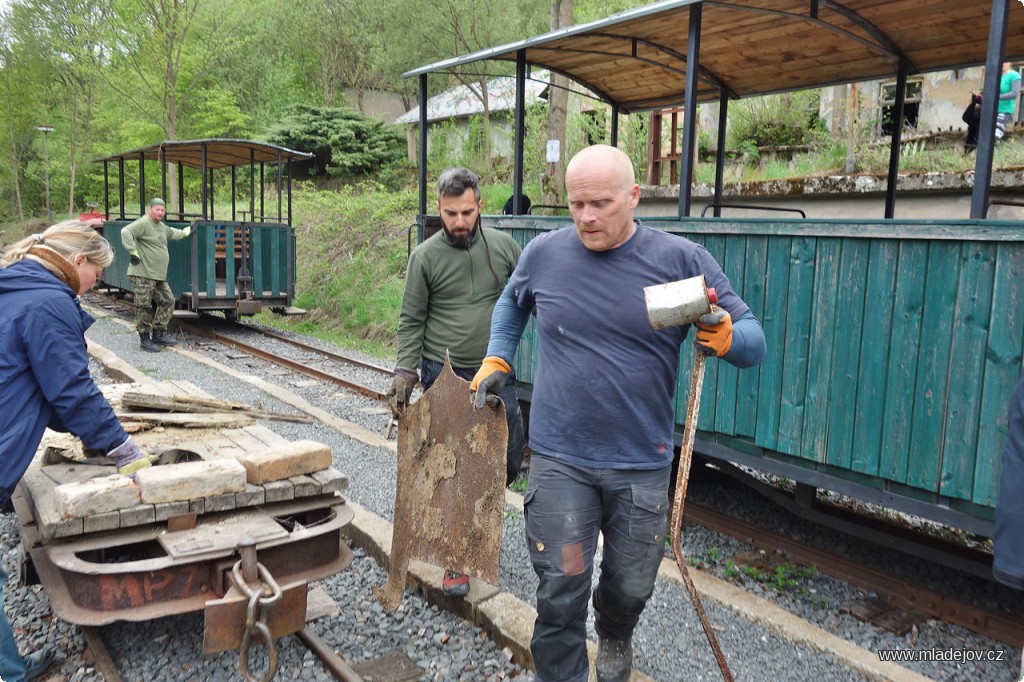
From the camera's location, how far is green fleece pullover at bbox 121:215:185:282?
11.6 m

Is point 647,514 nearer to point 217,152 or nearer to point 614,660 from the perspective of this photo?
point 614,660

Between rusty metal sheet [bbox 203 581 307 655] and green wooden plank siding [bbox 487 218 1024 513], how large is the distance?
2.83 metres

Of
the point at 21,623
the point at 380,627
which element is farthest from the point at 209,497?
the point at 21,623

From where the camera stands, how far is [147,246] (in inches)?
462

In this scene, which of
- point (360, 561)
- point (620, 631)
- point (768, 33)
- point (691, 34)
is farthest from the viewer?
point (768, 33)

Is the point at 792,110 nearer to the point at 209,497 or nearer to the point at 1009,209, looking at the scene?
the point at 1009,209

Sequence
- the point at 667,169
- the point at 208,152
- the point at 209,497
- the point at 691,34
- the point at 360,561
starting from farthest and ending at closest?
the point at 667,169
the point at 208,152
the point at 691,34
the point at 360,561
the point at 209,497

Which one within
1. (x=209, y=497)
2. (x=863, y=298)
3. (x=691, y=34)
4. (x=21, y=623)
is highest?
(x=691, y=34)

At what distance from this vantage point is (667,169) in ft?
53.7

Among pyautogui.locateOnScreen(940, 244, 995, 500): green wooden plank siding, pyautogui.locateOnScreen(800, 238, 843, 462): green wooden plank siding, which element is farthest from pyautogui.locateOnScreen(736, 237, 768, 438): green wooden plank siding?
pyautogui.locateOnScreen(940, 244, 995, 500): green wooden plank siding

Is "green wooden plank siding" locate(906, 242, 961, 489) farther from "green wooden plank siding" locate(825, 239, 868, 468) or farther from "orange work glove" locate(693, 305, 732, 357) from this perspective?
"orange work glove" locate(693, 305, 732, 357)

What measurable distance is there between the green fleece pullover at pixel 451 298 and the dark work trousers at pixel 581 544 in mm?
1479

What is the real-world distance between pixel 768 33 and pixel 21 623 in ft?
19.8

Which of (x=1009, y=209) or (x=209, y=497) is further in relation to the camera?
(x=1009, y=209)
